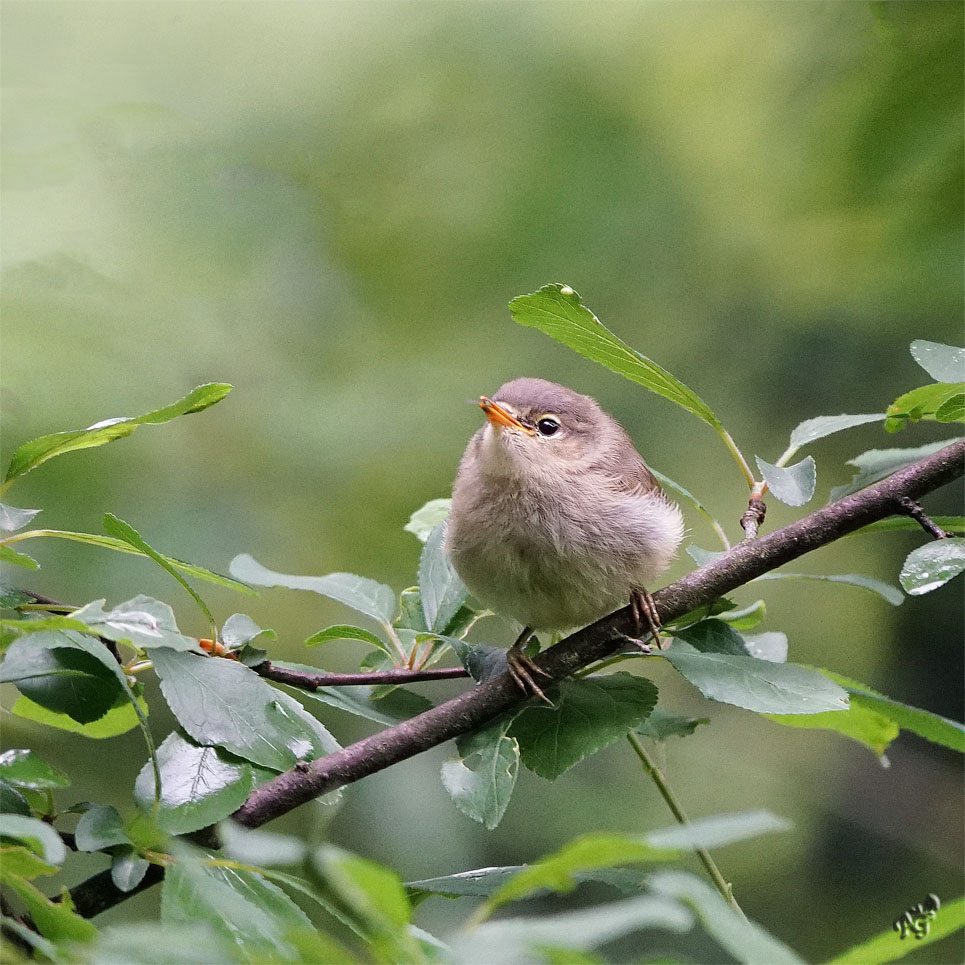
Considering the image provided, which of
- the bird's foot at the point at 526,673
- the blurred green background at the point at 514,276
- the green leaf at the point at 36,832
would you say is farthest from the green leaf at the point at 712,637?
the blurred green background at the point at 514,276

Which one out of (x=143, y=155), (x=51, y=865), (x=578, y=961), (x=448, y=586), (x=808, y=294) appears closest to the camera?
(x=578, y=961)

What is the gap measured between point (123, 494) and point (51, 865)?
2465 millimetres

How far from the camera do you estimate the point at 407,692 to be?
72.7 inches

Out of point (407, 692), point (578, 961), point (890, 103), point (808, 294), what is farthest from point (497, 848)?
point (578, 961)

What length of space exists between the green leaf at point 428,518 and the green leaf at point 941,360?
44.5 inches

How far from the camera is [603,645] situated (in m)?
1.78

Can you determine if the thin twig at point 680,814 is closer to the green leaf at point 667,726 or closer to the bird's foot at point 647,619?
the green leaf at point 667,726

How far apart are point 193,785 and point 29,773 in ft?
0.66

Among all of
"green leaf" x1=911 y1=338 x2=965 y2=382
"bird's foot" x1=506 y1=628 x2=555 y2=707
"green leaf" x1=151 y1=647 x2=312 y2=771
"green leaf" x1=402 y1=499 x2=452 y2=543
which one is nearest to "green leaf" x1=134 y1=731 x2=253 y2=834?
"green leaf" x1=151 y1=647 x2=312 y2=771

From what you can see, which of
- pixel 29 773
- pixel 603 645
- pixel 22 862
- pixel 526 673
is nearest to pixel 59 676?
pixel 29 773

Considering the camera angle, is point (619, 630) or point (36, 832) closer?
point (36, 832)

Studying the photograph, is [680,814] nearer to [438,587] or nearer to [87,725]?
[438,587]

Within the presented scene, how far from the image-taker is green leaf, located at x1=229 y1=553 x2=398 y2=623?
196cm

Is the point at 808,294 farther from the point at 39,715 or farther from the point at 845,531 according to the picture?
the point at 39,715
